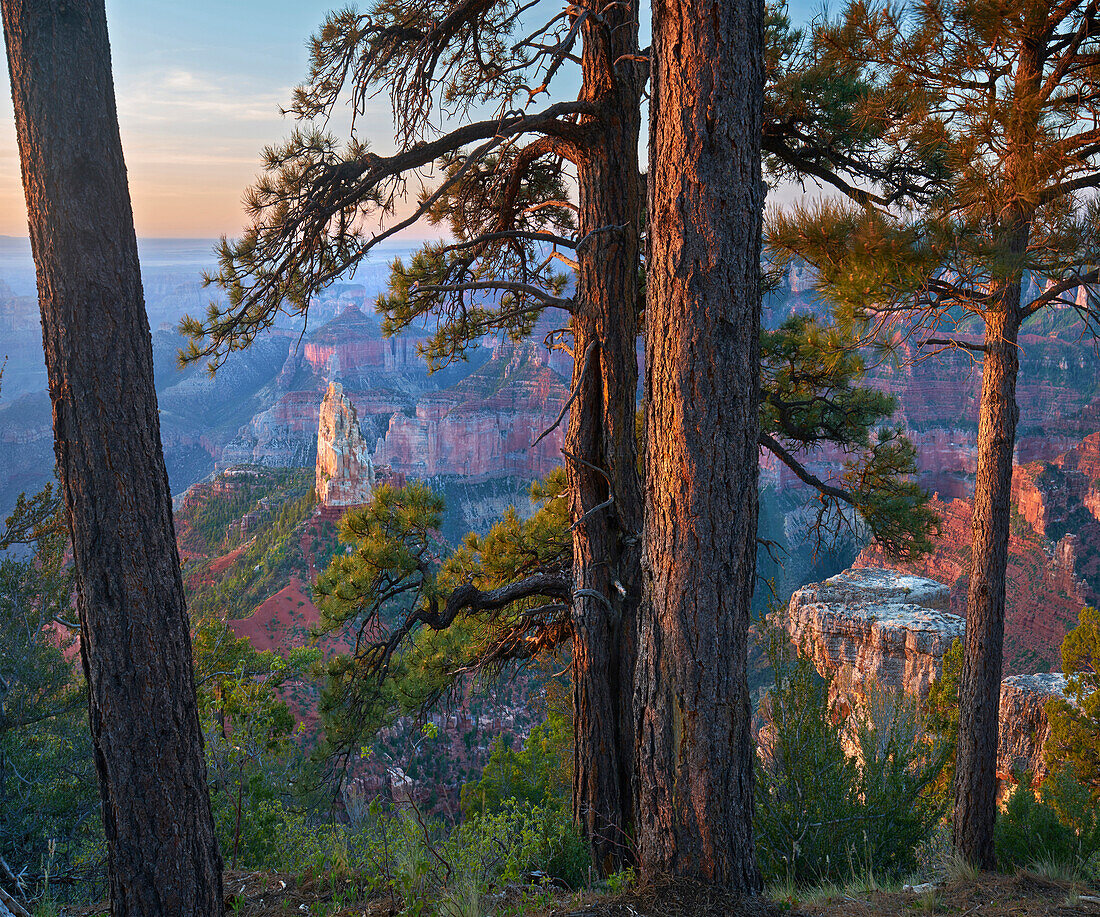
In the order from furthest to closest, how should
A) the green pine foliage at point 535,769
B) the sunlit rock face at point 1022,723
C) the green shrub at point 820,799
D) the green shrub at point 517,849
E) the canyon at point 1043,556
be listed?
the canyon at point 1043,556 < the sunlit rock face at point 1022,723 < the green pine foliage at point 535,769 < the green shrub at point 820,799 < the green shrub at point 517,849

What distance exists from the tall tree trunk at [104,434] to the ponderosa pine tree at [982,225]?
3.79 m

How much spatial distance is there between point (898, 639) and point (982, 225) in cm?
1975

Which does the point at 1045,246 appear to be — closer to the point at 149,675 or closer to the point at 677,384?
the point at 677,384

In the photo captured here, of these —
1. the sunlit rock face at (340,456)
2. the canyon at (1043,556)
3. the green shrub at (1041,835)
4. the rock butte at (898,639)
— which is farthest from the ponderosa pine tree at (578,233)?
the sunlit rock face at (340,456)

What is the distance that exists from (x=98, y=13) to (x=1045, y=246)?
5012mm

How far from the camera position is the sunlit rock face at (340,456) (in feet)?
133

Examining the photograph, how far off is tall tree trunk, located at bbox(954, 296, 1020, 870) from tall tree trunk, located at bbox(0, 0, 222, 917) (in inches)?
204

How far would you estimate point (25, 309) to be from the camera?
209 ft

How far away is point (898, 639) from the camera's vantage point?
21.2 m

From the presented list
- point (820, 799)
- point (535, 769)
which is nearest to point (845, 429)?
point (820, 799)

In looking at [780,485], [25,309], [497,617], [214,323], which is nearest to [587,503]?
[497,617]

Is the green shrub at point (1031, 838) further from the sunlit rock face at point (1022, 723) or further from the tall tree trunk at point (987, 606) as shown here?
the sunlit rock face at point (1022, 723)

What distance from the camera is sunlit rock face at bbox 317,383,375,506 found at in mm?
40594

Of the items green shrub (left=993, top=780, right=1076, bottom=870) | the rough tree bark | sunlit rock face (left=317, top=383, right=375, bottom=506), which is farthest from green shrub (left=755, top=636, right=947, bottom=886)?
sunlit rock face (left=317, top=383, right=375, bottom=506)
